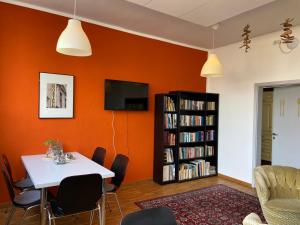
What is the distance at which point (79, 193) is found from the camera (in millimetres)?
2320

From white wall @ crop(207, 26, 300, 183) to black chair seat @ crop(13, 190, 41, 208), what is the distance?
4.01 metres

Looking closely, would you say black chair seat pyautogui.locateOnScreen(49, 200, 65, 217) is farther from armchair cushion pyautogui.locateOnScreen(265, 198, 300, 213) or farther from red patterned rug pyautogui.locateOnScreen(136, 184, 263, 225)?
armchair cushion pyautogui.locateOnScreen(265, 198, 300, 213)

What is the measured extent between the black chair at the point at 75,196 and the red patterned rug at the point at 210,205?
4.65 ft

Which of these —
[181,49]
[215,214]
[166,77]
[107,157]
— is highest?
[181,49]

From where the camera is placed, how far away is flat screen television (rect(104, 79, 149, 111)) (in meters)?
4.23

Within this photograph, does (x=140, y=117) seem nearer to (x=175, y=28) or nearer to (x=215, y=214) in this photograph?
(x=175, y=28)

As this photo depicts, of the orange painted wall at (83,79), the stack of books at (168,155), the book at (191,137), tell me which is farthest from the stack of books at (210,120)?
the stack of books at (168,155)

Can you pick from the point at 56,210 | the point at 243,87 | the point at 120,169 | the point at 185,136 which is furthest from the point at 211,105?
the point at 56,210

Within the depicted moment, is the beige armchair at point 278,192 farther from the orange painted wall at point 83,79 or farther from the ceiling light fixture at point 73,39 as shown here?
the ceiling light fixture at point 73,39

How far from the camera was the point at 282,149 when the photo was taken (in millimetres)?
4898

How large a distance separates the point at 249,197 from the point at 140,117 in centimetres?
251

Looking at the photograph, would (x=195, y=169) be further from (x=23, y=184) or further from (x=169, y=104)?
(x=23, y=184)

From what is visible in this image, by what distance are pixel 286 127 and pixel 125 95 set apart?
3422 millimetres

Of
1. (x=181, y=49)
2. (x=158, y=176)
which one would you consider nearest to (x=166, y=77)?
(x=181, y=49)
